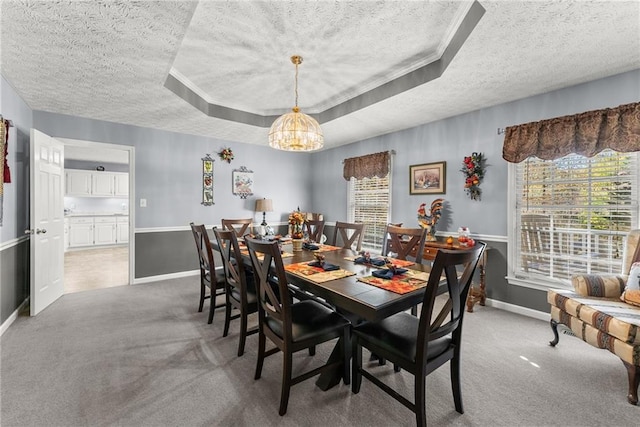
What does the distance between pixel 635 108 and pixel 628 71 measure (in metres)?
0.38

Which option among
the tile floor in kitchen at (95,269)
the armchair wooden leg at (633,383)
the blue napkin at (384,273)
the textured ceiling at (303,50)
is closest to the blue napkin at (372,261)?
the blue napkin at (384,273)

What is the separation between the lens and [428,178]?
4.08 meters

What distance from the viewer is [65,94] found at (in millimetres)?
3068

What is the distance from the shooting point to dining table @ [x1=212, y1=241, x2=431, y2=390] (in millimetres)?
1406

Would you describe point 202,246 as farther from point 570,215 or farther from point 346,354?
point 570,215

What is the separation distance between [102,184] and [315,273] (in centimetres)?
829

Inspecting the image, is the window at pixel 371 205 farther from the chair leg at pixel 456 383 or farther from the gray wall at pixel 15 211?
the gray wall at pixel 15 211

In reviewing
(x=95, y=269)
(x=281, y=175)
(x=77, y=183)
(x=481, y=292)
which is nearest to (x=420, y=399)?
(x=481, y=292)

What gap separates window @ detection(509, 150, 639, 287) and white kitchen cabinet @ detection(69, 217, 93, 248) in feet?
30.0

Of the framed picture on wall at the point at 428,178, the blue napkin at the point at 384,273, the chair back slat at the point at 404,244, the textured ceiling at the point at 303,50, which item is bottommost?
the blue napkin at the point at 384,273

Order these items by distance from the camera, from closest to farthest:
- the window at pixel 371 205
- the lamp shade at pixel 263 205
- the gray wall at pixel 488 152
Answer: the gray wall at pixel 488 152 < the window at pixel 371 205 < the lamp shade at pixel 263 205

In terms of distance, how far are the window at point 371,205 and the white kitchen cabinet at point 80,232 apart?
6828 millimetres

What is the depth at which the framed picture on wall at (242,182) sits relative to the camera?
5.24 meters

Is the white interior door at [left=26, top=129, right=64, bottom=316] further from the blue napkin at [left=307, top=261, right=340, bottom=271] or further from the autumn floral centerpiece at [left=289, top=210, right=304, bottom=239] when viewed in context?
the blue napkin at [left=307, top=261, right=340, bottom=271]
